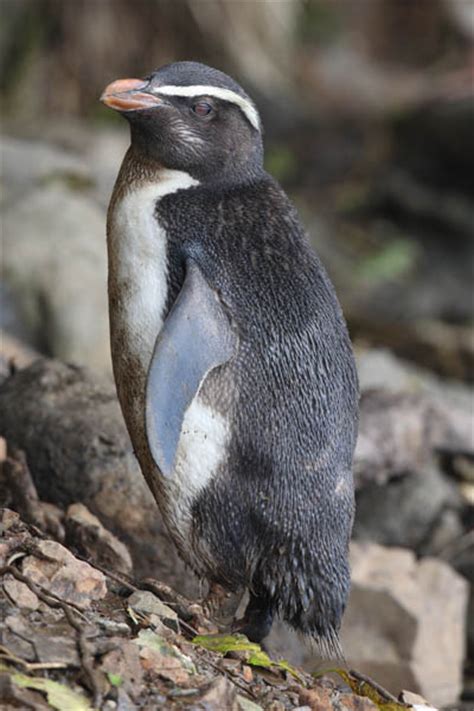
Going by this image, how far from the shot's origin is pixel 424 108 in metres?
12.6

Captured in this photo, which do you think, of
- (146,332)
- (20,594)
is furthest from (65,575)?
(146,332)

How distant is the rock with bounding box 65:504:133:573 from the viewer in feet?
13.9

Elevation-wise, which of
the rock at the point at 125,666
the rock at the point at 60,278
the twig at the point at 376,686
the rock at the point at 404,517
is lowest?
the rock at the point at 125,666

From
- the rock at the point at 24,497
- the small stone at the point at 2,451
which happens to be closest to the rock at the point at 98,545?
the rock at the point at 24,497

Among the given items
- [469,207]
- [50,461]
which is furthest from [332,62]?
[50,461]

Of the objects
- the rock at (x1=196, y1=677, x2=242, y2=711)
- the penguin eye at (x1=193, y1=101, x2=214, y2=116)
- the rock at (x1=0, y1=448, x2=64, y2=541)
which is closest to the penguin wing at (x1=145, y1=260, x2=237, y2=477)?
the penguin eye at (x1=193, y1=101, x2=214, y2=116)

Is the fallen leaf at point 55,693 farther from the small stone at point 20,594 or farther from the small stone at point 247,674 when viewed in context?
the small stone at point 247,674

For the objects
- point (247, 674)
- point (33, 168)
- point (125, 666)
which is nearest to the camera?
point (125, 666)

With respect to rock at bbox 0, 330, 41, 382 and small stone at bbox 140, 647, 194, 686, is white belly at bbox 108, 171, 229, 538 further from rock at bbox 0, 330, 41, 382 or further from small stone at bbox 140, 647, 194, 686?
rock at bbox 0, 330, 41, 382

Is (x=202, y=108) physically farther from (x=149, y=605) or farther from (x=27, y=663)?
(x=27, y=663)

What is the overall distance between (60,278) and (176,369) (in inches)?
141

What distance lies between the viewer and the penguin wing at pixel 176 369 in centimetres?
363

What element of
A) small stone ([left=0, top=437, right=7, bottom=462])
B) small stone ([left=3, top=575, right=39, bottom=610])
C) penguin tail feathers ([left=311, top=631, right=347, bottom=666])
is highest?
small stone ([left=0, top=437, right=7, bottom=462])

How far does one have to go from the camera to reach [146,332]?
3.79 metres
